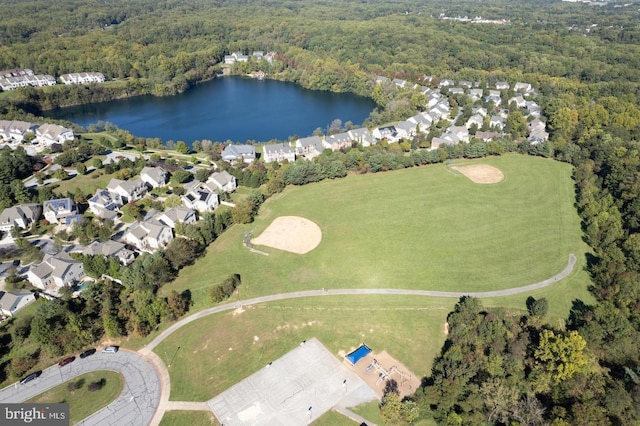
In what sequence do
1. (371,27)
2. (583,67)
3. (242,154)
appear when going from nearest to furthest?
(242,154) < (583,67) < (371,27)

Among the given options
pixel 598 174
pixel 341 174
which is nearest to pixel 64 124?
pixel 341 174

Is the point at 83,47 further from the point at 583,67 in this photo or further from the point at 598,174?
the point at 583,67

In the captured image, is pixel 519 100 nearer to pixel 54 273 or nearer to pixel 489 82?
pixel 489 82

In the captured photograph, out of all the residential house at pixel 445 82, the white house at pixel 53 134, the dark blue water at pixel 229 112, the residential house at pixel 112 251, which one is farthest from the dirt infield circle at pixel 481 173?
the white house at pixel 53 134

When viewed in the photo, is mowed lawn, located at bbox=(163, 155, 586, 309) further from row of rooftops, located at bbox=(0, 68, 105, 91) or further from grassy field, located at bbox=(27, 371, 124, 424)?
row of rooftops, located at bbox=(0, 68, 105, 91)

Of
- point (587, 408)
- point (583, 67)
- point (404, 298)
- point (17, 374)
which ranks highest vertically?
point (583, 67)

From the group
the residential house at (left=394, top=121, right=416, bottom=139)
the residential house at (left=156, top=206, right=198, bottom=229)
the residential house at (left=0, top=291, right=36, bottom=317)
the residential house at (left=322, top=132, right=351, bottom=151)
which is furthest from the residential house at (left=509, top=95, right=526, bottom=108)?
the residential house at (left=0, top=291, right=36, bottom=317)

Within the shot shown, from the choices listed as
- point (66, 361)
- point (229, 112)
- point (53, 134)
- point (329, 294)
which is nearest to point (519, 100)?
point (229, 112)
